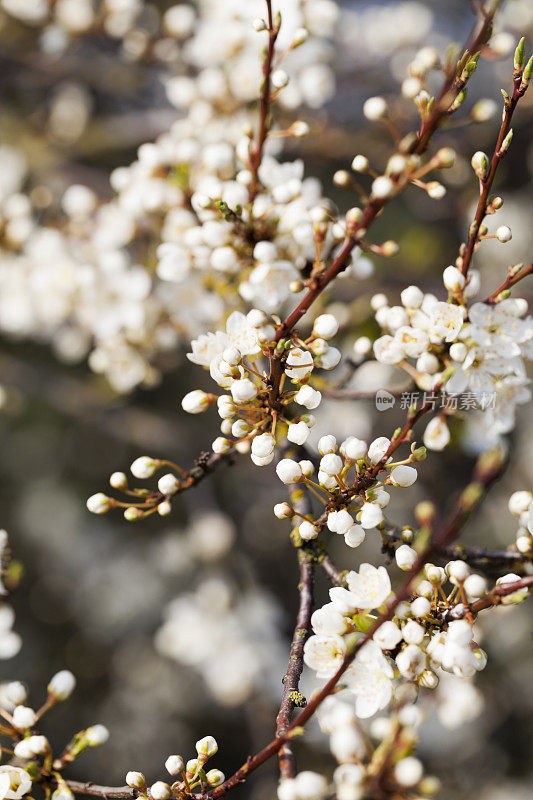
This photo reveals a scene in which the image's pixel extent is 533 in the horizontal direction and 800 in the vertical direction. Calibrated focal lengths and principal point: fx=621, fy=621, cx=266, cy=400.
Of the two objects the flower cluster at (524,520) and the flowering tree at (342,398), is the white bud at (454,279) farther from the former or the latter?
the flower cluster at (524,520)

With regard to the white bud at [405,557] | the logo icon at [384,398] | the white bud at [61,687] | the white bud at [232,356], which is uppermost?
the white bud at [232,356]

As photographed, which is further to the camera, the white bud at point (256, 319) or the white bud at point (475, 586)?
the white bud at point (256, 319)

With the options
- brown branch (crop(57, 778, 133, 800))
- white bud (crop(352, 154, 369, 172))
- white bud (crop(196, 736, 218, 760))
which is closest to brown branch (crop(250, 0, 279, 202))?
white bud (crop(352, 154, 369, 172))

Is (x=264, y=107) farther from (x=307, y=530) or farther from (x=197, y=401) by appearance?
(x=307, y=530)

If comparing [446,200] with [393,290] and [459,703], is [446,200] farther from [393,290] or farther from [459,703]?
[459,703]

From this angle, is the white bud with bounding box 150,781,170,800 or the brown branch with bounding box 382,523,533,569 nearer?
the white bud with bounding box 150,781,170,800

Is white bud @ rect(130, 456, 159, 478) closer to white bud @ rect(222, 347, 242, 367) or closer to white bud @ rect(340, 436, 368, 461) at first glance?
white bud @ rect(222, 347, 242, 367)

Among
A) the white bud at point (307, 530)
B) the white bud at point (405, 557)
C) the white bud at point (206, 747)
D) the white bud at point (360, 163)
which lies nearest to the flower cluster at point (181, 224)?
the white bud at point (360, 163)
